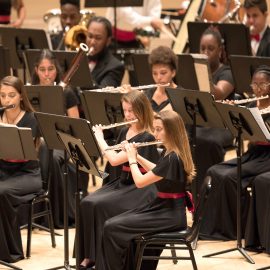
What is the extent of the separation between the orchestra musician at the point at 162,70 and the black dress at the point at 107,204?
38.4 inches

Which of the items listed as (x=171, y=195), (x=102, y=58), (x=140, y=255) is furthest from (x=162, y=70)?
(x=140, y=255)

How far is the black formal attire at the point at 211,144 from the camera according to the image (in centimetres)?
723

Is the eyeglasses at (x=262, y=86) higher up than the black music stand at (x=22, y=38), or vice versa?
the black music stand at (x=22, y=38)

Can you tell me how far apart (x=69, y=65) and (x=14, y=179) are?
1584 millimetres

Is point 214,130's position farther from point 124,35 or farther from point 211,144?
point 124,35

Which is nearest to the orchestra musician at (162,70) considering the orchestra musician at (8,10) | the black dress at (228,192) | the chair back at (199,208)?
the black dress at (228,192)

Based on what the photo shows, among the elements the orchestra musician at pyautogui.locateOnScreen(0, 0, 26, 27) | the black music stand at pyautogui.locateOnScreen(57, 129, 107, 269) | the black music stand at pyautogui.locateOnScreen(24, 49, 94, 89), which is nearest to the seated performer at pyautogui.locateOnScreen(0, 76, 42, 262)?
the black music stand at pyautogui.locateOnScreen(57, 129, 107, 269)

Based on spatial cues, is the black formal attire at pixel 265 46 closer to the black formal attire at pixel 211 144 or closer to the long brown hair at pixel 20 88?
the black formal attire at pixel 211 144

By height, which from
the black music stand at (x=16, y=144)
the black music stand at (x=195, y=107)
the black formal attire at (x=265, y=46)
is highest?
the black formal attire at (x=265, y=46)

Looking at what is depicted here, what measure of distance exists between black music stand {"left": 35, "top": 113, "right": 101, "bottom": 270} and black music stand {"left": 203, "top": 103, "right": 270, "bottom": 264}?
102 cm

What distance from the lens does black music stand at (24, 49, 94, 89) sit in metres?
7.58

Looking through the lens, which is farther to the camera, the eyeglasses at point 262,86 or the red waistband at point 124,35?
the red waistband at point 124,35

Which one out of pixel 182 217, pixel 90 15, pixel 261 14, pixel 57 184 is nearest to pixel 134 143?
pixel 182 217

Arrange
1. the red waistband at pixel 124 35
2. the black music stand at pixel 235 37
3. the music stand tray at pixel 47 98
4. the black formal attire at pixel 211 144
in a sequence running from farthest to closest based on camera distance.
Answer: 1. the red waistband at pixel 124 35
2. the black music stand at pixel 235 37
3. the black formal attire at pixel 211 144
4. the music stand tray at pixel 47 98
